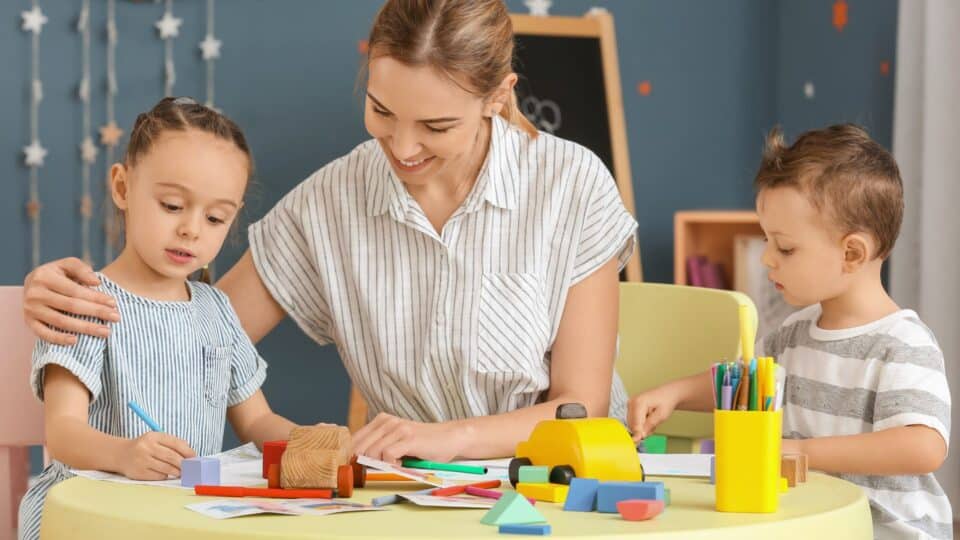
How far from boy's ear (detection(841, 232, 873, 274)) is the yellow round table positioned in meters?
0.48

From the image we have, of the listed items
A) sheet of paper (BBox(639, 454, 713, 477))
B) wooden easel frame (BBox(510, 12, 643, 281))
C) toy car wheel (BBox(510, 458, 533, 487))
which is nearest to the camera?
toy car wheel (BBox(510, 458, 533, 487))

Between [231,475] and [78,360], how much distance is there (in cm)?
27

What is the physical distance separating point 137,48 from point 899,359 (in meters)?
3.09

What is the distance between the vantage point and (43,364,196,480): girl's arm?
1223 mm

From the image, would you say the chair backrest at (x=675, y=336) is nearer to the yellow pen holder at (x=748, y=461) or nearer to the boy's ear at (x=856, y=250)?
the boy's ear at (x=856, y=250)

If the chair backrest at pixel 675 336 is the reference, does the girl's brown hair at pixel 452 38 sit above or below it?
above

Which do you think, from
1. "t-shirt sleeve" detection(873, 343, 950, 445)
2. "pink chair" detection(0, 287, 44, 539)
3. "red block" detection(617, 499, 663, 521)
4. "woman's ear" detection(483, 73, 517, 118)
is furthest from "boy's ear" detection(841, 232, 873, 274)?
"pink chair" detection(0, 287, 44, 539)

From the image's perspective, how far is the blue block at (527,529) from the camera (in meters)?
0.92

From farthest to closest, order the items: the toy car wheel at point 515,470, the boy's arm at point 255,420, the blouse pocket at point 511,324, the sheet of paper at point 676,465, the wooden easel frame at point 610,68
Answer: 1. the wooden easel frame at point 610,68
2. the blouse pocket at point 511,324
3. the boy's arm at point 255,420
4. the sheet of paper at point 676,465
5. the toy car wheel at point 515,470

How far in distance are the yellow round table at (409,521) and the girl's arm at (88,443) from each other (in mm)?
65

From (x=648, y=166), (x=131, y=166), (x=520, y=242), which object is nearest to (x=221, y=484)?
(x=131, y=166)

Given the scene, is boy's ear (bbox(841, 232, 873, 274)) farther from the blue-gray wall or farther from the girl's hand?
the blue-gray wall

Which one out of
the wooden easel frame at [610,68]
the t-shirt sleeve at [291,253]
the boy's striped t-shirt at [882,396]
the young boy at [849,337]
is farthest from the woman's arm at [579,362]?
the wooden easel frame at [610,68]

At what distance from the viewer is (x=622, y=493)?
102 cm
